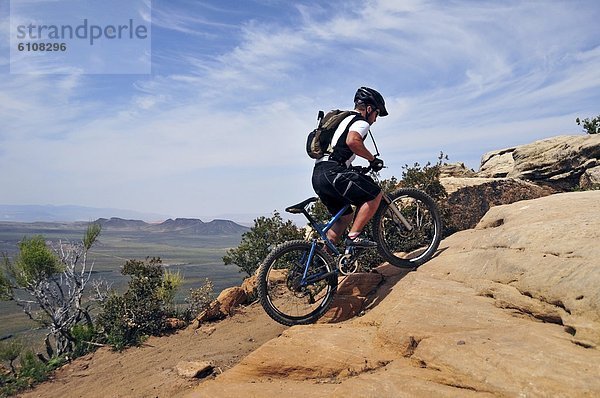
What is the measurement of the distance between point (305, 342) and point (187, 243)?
154 meters

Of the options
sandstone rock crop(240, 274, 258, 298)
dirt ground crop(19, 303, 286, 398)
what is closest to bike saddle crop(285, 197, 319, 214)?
dirt ground crop(19, 303, 286, 398)

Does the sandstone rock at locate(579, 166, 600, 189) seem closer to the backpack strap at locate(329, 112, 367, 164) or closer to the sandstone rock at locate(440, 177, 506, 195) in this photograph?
the sandstone rock at locate(440, 177, 506, 195)

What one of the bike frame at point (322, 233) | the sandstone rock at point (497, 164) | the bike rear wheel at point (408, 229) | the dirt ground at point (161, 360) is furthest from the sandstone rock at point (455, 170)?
the dirt ground at point (161, 360)

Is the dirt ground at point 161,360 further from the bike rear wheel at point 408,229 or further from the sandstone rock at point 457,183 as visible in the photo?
the sandstone rock at point 457,183

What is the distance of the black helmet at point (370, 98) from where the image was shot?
263 inches

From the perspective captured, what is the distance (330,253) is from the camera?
6699 mm

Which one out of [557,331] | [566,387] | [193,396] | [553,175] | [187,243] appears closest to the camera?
[566,387]

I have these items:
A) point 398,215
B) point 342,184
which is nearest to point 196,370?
point 342,184

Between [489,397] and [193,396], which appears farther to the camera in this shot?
[193,396]

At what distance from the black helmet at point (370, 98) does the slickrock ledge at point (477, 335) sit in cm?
253

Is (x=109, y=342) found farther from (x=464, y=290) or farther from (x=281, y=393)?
(x=464, y=290)

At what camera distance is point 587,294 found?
4316mm

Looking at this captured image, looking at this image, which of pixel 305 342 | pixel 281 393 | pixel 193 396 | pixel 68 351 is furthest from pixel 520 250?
pixel 68 351

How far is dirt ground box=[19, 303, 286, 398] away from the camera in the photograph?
231 inches
